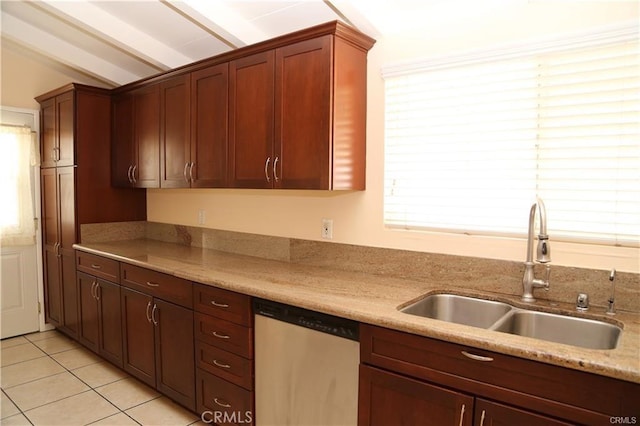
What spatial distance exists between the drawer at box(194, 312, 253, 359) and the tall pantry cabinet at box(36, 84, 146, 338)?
187 centimetres

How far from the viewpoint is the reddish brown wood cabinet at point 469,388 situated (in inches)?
49.3

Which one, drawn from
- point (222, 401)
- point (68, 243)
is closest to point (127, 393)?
point (222, 401)

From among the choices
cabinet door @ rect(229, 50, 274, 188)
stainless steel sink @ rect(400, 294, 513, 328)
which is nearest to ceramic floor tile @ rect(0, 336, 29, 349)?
cabinet door @ rect(229, 50, 274, 188)

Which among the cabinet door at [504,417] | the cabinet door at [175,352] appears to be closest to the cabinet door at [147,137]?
the cabinet door at [175,352]

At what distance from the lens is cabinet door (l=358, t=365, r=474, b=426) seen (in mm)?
1502

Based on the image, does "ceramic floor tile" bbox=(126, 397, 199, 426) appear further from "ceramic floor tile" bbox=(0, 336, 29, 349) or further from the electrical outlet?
"ceramic floor tile" bbox=(0, 336, 29, 349)

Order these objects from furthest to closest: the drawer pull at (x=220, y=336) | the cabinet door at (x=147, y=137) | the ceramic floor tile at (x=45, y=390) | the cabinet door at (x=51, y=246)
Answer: the cabinet door at (x=51, y=246), the cabinet door at (x=147, y=137), the ceramic floor tile at (x=45, y=390), the drawer pull at (x=220, y=336)

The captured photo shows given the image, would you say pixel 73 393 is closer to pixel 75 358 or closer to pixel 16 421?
pixel 16 421

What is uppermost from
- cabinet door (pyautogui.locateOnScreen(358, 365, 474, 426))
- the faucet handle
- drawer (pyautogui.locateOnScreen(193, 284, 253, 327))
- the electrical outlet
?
the electrical outlet

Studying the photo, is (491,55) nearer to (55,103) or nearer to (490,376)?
(490,376)

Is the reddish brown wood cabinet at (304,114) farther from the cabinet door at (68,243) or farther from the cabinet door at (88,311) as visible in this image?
the cabinet door at (68,243)

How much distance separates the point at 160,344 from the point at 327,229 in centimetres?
133

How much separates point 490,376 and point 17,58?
4.62m

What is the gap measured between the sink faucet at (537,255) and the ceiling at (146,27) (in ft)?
4.35
